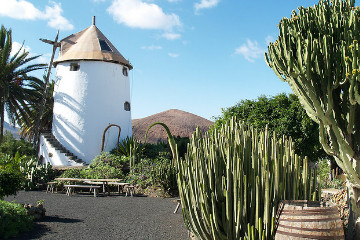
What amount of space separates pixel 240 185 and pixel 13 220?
4717 millimetres

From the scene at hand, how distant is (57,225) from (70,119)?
14152 mm

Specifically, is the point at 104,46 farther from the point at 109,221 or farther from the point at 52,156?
the point at 109,221

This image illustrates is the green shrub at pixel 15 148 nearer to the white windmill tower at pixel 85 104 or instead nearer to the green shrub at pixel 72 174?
the white windmill tower at pixel 85 104

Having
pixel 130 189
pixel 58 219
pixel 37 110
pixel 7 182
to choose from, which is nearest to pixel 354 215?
pixel 58 219

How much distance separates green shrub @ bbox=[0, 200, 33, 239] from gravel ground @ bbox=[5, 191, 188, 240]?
6.1 inches

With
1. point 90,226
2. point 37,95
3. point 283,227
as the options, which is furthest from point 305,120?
point 37,95

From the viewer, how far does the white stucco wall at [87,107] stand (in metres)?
20.8

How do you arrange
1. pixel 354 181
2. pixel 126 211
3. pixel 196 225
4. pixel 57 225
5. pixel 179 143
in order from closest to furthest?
pixel 196 225
pixel 354 181
pixel 57 225
pixel 126 211
pixel 179 143

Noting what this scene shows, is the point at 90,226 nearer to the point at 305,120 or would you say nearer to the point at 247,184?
the point at 247,184

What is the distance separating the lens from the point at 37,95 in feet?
77.9

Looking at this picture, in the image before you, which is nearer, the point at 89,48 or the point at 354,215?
the point at 354,215

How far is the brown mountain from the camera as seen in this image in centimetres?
Answer: 2770

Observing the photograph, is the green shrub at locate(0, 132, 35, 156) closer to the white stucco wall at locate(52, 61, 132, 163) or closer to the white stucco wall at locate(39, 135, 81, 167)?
the white stucco wall at locate(39, 135, 81, 167)

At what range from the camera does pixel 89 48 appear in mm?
21859
